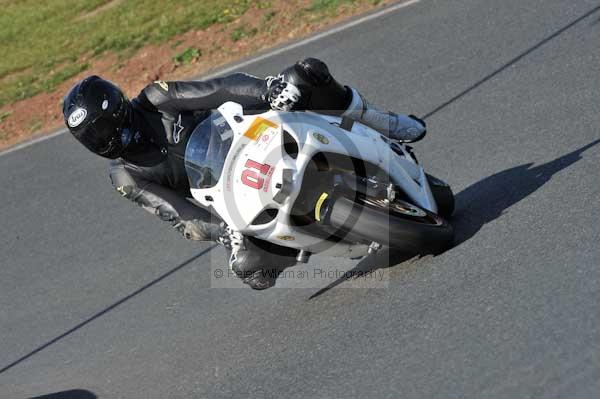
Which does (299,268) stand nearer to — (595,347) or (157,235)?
(157,235)

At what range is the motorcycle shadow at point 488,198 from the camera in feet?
20.3

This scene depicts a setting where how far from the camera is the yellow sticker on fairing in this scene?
17.7 ft

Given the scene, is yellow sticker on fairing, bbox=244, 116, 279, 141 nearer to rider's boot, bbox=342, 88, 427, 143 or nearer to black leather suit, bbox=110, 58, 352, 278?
black leather suit, bbox=110, 58, 352, 278

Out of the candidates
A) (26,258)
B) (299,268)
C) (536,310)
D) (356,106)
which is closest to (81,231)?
(26,258)

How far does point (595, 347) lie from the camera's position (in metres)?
4.25

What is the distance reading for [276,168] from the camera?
522 cm

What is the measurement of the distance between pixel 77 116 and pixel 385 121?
205 centimetres

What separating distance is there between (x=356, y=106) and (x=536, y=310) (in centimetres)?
211

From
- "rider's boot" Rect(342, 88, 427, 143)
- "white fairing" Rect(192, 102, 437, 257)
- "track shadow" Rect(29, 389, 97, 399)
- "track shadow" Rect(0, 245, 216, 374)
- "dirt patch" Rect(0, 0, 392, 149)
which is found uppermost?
"white fairing" Rect(192, 102, 437, 257)

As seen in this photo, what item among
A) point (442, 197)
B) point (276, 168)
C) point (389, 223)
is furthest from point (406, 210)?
point (276, 168)

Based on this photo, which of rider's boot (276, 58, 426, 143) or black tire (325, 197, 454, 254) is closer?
black tire (325, 197, 454, 254)

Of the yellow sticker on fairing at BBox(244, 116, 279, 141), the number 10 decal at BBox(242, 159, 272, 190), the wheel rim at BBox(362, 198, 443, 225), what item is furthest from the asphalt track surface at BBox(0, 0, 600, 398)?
the yellow sticker on fairing at BBox(244, 116, 279, 141)

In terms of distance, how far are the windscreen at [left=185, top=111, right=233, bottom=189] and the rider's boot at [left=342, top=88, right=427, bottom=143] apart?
3.51ft

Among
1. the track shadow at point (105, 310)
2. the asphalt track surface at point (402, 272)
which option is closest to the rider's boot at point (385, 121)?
the asphalt track surface at point (402, 272)
